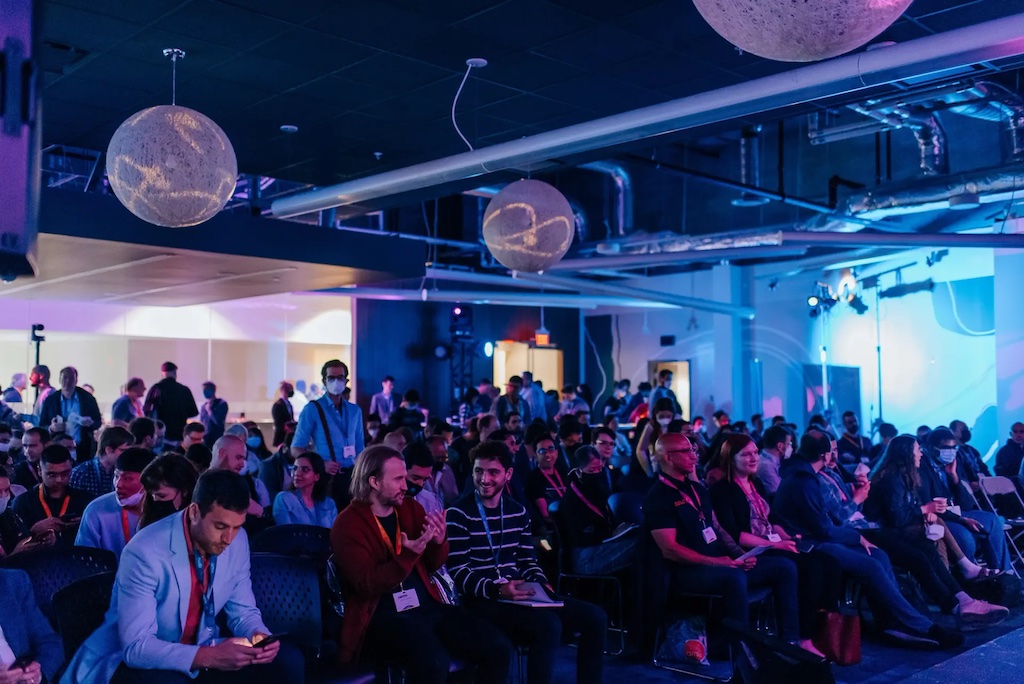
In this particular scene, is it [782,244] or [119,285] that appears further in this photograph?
[782,244]

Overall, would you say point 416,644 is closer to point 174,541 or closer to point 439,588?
point 439,588

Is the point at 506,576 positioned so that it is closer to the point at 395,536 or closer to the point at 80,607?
the point at 395,536

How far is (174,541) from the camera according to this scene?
9.78 ft

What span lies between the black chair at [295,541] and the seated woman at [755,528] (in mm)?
2520

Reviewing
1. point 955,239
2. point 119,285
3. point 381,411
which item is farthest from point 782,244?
point 119,285

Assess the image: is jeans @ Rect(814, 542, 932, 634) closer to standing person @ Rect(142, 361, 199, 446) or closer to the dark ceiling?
the dark ceiling

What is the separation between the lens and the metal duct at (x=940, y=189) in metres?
8.84

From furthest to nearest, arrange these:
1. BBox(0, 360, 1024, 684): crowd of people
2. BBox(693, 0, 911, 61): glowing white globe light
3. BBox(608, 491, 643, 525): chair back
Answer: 1. BBox(608, 491, 643, 525): chair back
2. BBox(0, 360, 1024, 684): crowd of people
3. BBox(693, 0, 911, 61): glowing white globe light

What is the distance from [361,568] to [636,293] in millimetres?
10871

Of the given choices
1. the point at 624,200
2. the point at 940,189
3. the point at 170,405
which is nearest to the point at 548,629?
the point at 170,405

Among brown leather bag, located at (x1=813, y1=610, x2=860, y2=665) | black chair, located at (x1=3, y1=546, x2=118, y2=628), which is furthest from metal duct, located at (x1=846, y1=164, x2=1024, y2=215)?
black chair, located at (x1=3, y1=546, x2=118, y2=628)

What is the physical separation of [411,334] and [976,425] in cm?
931

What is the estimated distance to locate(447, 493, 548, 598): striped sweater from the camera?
4.19 metres

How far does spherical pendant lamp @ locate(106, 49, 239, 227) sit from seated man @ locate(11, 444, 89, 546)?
1280mm
